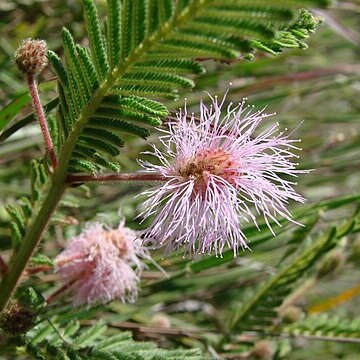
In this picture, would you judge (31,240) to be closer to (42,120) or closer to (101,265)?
(42,120)

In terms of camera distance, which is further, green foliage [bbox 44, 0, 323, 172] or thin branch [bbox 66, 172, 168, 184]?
thin branch [bbox 66, 172, 168, 184]

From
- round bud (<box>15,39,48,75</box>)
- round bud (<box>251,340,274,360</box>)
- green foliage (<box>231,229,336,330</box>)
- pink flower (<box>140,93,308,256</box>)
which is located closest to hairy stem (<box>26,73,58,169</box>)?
round bud (<box>15,39,48,75</box>)

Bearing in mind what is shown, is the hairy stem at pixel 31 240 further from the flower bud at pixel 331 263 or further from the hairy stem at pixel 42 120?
the flower bud at pixel 331 263

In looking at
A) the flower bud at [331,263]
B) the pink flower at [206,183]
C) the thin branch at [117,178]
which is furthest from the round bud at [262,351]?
the thin branch at [117,178]

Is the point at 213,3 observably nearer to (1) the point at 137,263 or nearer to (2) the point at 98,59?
(2) the point at 98,59

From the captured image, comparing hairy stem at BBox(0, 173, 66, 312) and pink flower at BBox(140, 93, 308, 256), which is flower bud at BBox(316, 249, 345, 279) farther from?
hairy stem at BBox(0, 173, 66, 312)
